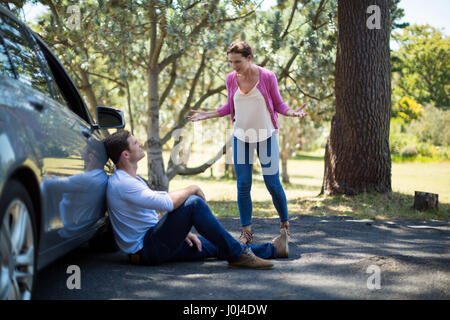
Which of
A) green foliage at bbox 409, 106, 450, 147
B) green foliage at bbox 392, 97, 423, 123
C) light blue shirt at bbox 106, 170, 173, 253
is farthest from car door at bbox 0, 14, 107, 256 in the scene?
green foliage at bbox 409, 106, 450, 147

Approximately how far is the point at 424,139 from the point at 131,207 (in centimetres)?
3170

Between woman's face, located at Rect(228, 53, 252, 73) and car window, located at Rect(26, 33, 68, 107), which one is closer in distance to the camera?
car window, located at Rect(26, 33, 68, 107)

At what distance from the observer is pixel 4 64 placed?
283cm

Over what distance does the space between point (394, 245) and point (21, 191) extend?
370cm

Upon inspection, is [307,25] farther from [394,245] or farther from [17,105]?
[17,105]

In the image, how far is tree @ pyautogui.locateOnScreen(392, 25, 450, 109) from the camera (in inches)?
1540

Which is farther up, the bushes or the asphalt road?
the bushes

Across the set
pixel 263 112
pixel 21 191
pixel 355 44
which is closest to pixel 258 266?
pixel 263 112

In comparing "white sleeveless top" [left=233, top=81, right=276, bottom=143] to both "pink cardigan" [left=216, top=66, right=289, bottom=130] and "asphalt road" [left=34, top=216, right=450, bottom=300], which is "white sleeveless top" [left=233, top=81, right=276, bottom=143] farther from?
"asphalt road" [left=34, top=216, right=450, bottom=300]

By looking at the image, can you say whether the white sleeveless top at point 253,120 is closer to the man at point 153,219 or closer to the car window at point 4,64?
the man at point 153,219

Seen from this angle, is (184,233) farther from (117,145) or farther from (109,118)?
(109,118)

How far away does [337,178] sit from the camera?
830cm

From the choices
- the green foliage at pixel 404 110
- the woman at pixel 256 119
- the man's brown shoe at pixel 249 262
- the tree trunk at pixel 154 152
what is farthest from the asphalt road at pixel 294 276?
the green foliage at pixel 404 110

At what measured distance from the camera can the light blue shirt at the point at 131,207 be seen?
12.2ft
